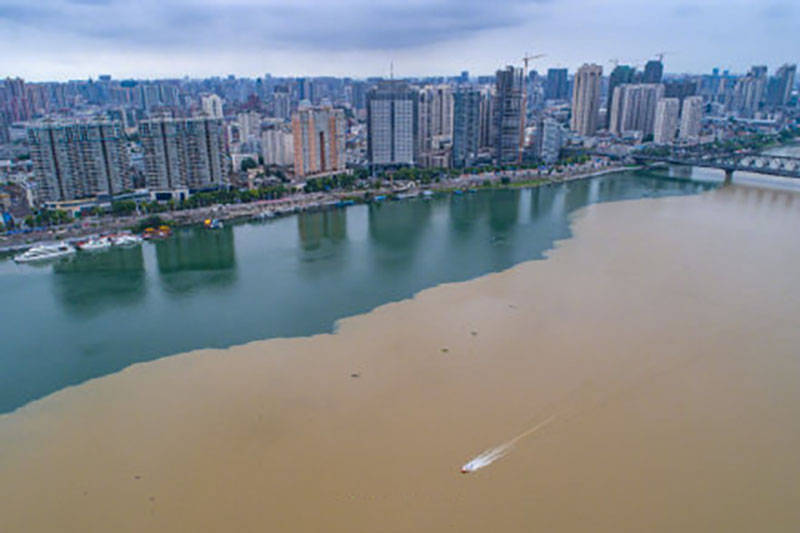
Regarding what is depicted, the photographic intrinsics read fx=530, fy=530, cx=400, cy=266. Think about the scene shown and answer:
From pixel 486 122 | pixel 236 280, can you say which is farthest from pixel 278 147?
pixel 236 280

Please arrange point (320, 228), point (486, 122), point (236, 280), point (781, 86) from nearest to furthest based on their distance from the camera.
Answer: point (236, 280) < point (320, 228) < point (486, 122) < point (781, 86)

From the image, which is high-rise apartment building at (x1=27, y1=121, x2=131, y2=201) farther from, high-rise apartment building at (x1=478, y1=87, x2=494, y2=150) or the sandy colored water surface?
high-rise apartment building at (x1=478, y1=87, x2=494, y2=150)

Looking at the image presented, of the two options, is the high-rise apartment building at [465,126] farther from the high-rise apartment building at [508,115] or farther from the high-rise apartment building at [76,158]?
the high-rise apartment building at [76,158]

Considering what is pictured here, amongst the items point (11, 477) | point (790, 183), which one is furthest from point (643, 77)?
point (11, 477)

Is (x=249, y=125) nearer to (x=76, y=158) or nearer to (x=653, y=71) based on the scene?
(x=76, y=158)

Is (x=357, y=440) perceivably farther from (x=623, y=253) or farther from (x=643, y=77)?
(x=643, y=77)

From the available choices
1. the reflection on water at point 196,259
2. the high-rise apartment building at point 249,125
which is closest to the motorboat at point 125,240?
the reflection on water at point 196,259
